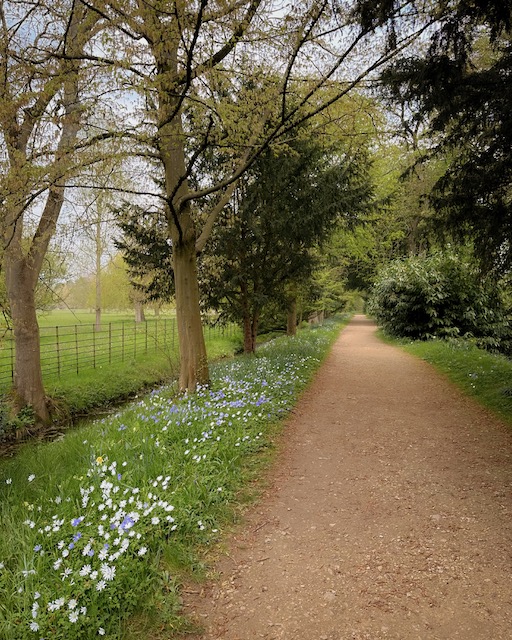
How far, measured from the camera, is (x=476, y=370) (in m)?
8.32

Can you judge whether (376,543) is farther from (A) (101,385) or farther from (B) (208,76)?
(A) (101,385)

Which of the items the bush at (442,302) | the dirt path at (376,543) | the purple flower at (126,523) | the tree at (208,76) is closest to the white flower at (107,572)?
the purple flower at (126,523)

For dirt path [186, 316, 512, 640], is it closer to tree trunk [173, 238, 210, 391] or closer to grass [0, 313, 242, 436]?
tree trunk [173, 238, 210, 391]

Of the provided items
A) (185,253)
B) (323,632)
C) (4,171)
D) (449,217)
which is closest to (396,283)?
(449,217)

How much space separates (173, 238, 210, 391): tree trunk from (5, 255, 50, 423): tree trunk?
14.0 feet

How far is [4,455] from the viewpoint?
25.3ft

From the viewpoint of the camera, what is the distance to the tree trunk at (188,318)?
6.70 meters

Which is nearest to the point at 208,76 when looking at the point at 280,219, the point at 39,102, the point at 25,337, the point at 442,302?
the point at 39,102

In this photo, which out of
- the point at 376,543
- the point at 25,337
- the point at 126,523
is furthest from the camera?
the point at 25,337

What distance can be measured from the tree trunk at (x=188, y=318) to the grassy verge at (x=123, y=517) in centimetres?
151

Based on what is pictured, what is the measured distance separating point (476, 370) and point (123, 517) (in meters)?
7.79

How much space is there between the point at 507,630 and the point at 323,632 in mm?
988

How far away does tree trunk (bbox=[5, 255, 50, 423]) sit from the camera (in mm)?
8805

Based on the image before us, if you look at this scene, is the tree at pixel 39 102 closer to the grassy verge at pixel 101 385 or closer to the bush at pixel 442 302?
the grassy verge at pixel 101 385
